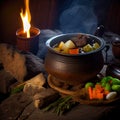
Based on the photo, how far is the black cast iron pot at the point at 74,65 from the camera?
A: 16.7ft

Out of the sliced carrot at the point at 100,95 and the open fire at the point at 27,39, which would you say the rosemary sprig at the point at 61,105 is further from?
the open fire at the point at 27,39

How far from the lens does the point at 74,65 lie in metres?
5.11

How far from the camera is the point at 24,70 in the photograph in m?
6.02

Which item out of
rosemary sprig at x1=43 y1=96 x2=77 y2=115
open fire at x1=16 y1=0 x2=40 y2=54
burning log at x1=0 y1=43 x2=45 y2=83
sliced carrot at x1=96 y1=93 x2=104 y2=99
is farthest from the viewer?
open fire at x1=16 y1=0 x2=40 y2=54

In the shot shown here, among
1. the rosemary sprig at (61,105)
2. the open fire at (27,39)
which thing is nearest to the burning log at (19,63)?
the open fire at (27,39)

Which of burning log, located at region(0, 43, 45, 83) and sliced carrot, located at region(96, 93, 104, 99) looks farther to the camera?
burning log, located at region(0, 43, 45, 83)

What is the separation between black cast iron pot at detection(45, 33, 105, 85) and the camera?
16.7ft

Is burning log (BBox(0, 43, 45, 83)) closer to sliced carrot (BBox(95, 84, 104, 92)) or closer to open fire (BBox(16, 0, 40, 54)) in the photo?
open fire (BBox(16, 0, 40, 54))

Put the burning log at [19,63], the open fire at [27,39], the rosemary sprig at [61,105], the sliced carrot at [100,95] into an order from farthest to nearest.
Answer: the open fire at [27,39] < the burning log at [19,63] < the sliced carrot at [100,95] < the rosemary sprig at [61,105]

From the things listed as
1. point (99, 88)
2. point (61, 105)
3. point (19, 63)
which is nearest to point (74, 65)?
point (99, 88)

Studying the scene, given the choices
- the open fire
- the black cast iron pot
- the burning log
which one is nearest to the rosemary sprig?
the black cast iron pot

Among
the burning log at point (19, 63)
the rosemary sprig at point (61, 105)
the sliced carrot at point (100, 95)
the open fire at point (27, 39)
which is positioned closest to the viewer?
the rosemary sprig at point (61, 105)

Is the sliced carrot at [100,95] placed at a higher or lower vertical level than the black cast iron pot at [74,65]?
lower

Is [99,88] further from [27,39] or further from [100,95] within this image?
[27,39]
